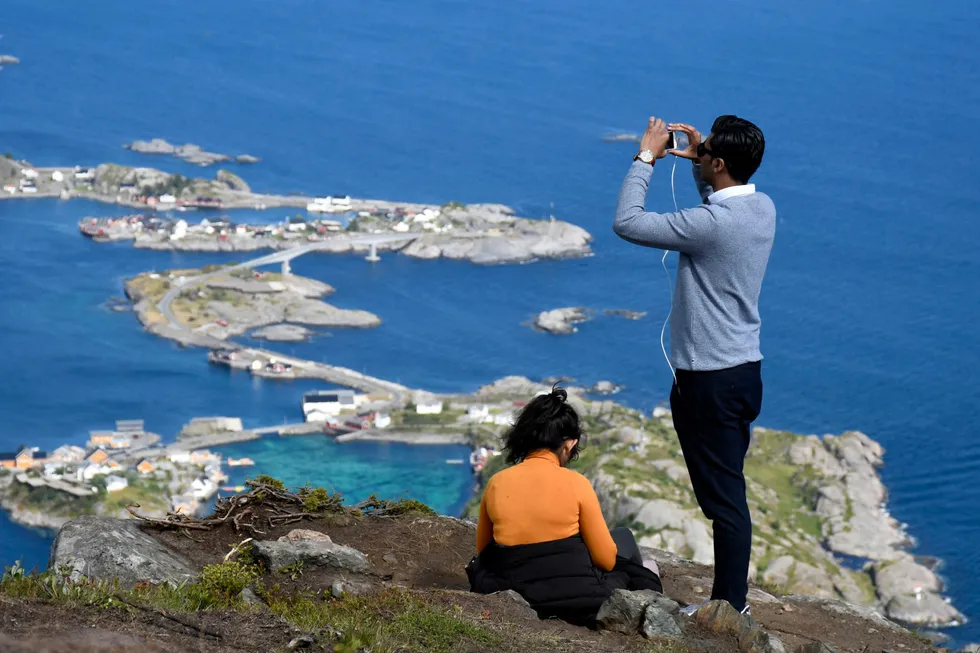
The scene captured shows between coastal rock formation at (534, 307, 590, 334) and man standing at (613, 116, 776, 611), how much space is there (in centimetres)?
4260

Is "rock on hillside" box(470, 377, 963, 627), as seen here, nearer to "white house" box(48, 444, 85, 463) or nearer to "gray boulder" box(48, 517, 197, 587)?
"white house" box(48, 444, 85, 463)

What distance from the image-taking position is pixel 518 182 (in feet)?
209

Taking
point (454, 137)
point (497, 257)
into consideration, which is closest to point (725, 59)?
→ point (454, 137)

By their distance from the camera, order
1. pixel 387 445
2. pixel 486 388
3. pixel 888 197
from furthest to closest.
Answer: pixel 888 197, pixel 486 388, pixel 387 445

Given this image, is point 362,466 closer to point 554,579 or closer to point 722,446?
point 554,579

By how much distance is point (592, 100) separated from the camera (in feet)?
243

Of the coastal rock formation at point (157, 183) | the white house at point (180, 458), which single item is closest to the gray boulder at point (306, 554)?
the white house at point (180, 458)

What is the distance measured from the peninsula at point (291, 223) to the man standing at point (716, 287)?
1972 inches

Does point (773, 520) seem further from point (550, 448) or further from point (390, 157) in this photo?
point (390, 157)

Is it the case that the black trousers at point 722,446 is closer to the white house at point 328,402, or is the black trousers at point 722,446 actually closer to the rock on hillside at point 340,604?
the rock on hillside at point 340,604

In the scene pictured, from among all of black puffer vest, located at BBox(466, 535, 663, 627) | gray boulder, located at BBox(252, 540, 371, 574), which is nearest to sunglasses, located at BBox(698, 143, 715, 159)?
black puffer vest, located at BBox(466, 535, 663, 627)

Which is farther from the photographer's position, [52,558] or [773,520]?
[773,520]

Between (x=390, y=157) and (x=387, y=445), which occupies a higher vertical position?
(x=390, y=157)

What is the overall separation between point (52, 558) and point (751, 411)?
1976 millimetres
